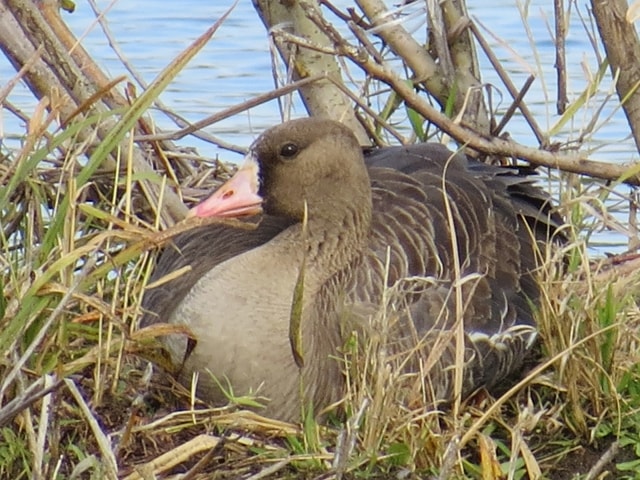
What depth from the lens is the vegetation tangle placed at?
4.37 meters

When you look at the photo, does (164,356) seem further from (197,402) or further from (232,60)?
(232,60)

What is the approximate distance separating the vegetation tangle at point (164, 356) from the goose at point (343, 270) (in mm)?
104

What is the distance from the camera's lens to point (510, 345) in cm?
526

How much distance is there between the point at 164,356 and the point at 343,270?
2.46 ft

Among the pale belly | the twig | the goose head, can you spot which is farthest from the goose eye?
the twig

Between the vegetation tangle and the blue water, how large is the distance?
2.71 meters

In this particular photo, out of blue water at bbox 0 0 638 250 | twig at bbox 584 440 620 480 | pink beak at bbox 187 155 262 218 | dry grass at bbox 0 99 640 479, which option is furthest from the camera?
blue water at bbox 0 0 638 250

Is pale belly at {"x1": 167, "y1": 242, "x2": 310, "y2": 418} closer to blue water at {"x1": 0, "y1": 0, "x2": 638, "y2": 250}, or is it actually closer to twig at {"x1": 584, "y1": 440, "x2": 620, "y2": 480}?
twig at {"x1": 584, "y1": 440, "x2": 620, "y2": 480}

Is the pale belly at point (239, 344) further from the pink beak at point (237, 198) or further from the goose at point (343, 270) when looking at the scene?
the pink beak at point (237, 198)

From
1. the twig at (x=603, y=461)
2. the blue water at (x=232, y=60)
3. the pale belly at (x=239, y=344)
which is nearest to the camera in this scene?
the twig at (x=603, y=461)

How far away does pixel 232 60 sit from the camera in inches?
405

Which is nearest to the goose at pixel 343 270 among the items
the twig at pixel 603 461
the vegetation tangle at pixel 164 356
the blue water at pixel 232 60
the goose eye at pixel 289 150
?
the goose eye at pixel 289 150

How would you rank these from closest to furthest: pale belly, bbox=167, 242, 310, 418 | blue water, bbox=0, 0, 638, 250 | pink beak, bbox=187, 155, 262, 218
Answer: pale belly, bbox=167, 242, 310, 418 < pink beak, bbox=187, 155, 262, 218 < blue water, bbox=0, 0, 638, 250

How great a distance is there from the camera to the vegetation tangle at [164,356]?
437 centimetres
